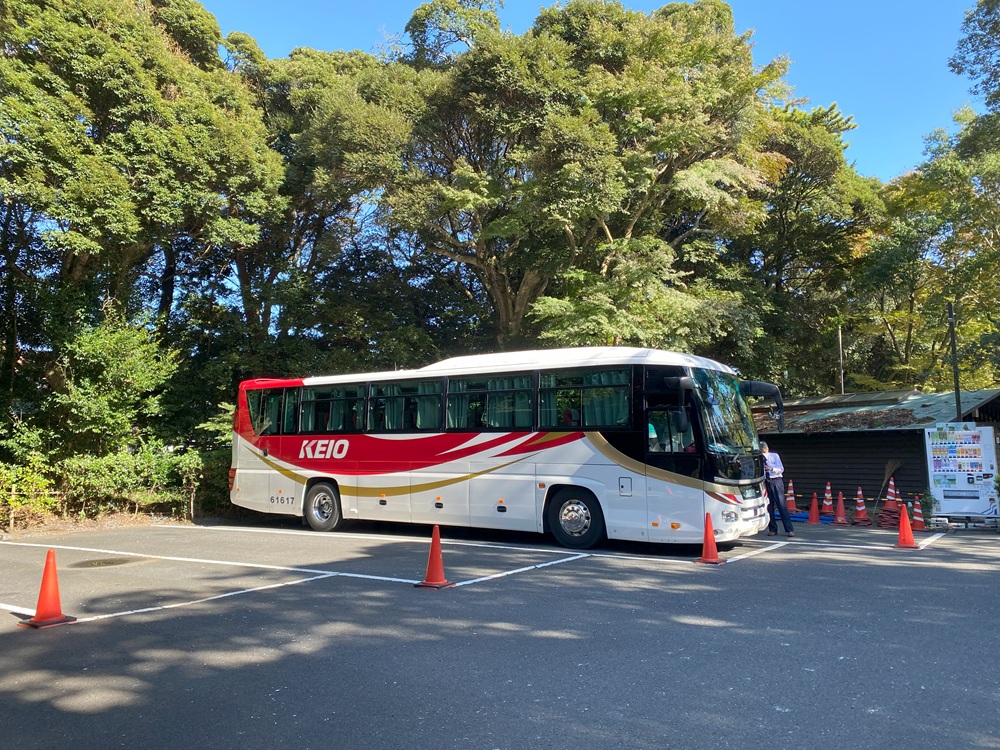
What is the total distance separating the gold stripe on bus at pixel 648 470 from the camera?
10531 millimetres

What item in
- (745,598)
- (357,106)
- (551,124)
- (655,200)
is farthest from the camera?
(655,200)

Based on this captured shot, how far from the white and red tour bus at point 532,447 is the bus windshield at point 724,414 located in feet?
0.08

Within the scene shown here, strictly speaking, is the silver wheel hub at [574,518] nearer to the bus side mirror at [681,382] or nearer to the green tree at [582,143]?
the bus side mirror at [681,382]

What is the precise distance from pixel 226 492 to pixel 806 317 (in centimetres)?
2231

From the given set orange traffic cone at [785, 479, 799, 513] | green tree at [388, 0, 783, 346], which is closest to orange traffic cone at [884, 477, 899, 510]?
orange traffic cone at [785, 479, 799, 513]

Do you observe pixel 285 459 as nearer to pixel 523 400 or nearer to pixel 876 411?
pixel 523 400

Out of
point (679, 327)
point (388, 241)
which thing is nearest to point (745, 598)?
point (679, 327)

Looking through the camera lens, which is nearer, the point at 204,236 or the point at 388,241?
the point at 204,236

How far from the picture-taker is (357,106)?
2005 centimetres

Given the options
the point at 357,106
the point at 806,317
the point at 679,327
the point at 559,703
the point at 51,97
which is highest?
the point at 357,106

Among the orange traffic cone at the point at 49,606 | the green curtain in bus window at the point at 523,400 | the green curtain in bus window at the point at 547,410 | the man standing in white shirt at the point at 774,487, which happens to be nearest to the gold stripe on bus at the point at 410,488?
the green curtain in bus window at the point at 523,400

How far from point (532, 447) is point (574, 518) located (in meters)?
1.42

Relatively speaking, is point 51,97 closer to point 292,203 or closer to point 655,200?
point 292,203

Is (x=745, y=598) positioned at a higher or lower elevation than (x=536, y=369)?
lower
